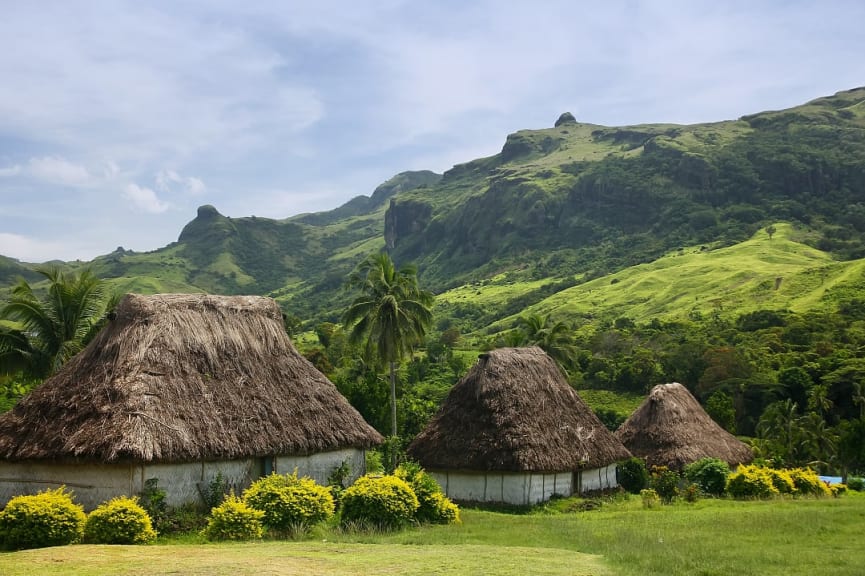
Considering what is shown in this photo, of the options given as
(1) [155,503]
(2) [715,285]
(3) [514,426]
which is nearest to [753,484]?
(3) [514,426]

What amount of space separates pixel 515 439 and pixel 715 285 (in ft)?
363

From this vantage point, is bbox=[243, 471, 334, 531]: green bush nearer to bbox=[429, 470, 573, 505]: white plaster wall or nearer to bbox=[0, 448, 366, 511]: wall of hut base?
bbox=[0, 448, 366, 511]: wall of hut base

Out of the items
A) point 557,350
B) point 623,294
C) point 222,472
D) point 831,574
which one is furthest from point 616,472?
point 623,294

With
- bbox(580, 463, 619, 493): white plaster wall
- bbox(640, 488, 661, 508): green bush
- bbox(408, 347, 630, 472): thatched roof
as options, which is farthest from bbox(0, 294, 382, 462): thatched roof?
bbox(580, 463, 619, 493): white plaster wall

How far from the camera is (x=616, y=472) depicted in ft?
113

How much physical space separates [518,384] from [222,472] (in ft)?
43.0

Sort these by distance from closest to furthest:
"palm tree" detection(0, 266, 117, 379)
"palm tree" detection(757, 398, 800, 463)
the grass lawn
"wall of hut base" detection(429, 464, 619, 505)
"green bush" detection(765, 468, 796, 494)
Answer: the grass lawn < "palm tree" detection(0, 266, 117, 379) < "wall of hut base" detection(429, 464, 619, 505) < "green bush" detection(765, 468, 796, 494) < "palm tree" detection(757, 398, 800, 463)

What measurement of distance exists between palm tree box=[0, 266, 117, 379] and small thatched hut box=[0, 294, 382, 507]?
5.89 meters

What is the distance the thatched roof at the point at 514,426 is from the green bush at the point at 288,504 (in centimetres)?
1172

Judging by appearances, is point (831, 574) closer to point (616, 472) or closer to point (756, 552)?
point (756, 552)

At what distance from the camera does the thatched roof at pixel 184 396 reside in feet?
66.0

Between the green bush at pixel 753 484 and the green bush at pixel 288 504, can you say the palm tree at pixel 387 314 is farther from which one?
the green bush at pixel 288 504

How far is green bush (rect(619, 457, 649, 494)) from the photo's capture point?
34000mm

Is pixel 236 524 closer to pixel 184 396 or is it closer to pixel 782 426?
pixel 184 396
